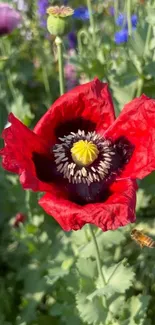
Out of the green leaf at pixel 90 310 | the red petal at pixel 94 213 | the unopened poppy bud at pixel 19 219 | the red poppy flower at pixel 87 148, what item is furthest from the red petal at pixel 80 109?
the unopened poppy bud at pixel 19 219

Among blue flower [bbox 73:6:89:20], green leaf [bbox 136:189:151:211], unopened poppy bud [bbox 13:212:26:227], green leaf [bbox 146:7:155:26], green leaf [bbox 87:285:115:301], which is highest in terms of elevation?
green leaf [bbox 146:7:155:26]

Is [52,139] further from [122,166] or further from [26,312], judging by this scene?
[26,312]

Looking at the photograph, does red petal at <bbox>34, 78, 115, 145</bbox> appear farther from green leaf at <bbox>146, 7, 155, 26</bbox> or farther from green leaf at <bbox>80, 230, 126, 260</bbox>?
green leaf at <bbox>80, 230, 126, 260</bbox>

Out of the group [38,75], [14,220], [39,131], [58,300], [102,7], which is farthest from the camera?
[102,7]

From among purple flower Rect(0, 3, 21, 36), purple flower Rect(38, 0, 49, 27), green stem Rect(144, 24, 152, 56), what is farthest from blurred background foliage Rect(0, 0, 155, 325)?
purple flower Rect(38, 0, 49, 27)

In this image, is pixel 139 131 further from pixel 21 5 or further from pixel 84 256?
pixel 21 5

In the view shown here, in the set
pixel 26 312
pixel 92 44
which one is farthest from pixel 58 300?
pixel 92 44

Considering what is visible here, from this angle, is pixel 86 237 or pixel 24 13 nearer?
pixel 86 237
